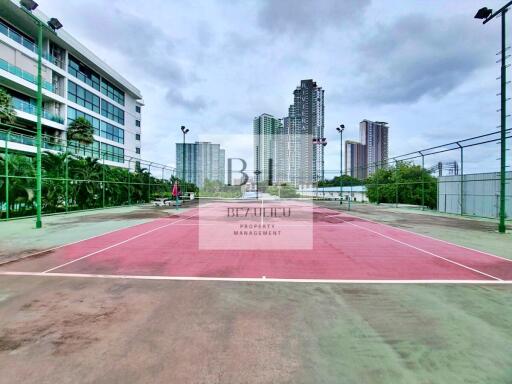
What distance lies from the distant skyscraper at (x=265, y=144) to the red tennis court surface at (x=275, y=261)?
3255 centimetres

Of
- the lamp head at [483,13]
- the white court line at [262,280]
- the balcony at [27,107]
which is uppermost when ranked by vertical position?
the balcony at [27,107]

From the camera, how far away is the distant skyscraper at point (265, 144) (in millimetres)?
42469

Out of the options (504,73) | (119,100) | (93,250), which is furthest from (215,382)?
(119,100)

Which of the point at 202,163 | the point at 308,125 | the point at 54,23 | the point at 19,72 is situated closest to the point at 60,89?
the point at 19,72

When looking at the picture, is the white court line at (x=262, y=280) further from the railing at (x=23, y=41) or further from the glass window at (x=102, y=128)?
the glass window at (x=102, y=128)

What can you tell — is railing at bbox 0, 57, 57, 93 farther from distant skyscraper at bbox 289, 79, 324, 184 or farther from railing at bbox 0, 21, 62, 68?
distant skyscraper at bbox 289, 79, 324, 184

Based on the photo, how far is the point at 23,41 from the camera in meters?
31.1

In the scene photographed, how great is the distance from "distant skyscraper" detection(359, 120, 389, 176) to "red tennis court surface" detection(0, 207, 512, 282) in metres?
94.1

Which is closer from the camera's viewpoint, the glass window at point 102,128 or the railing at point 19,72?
the railing at point 19,72

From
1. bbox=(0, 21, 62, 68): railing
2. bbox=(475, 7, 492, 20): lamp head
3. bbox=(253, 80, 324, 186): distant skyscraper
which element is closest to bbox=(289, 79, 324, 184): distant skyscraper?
bbox=(253, 80, 324, 186): distant skyscraper

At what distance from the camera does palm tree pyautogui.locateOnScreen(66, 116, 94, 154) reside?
36375 mm

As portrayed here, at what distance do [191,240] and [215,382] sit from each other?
823 centimetres

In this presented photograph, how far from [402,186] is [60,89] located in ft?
158

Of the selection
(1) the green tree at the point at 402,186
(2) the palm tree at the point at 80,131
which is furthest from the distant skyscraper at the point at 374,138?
(2) the palm tree at the point at 80,131
